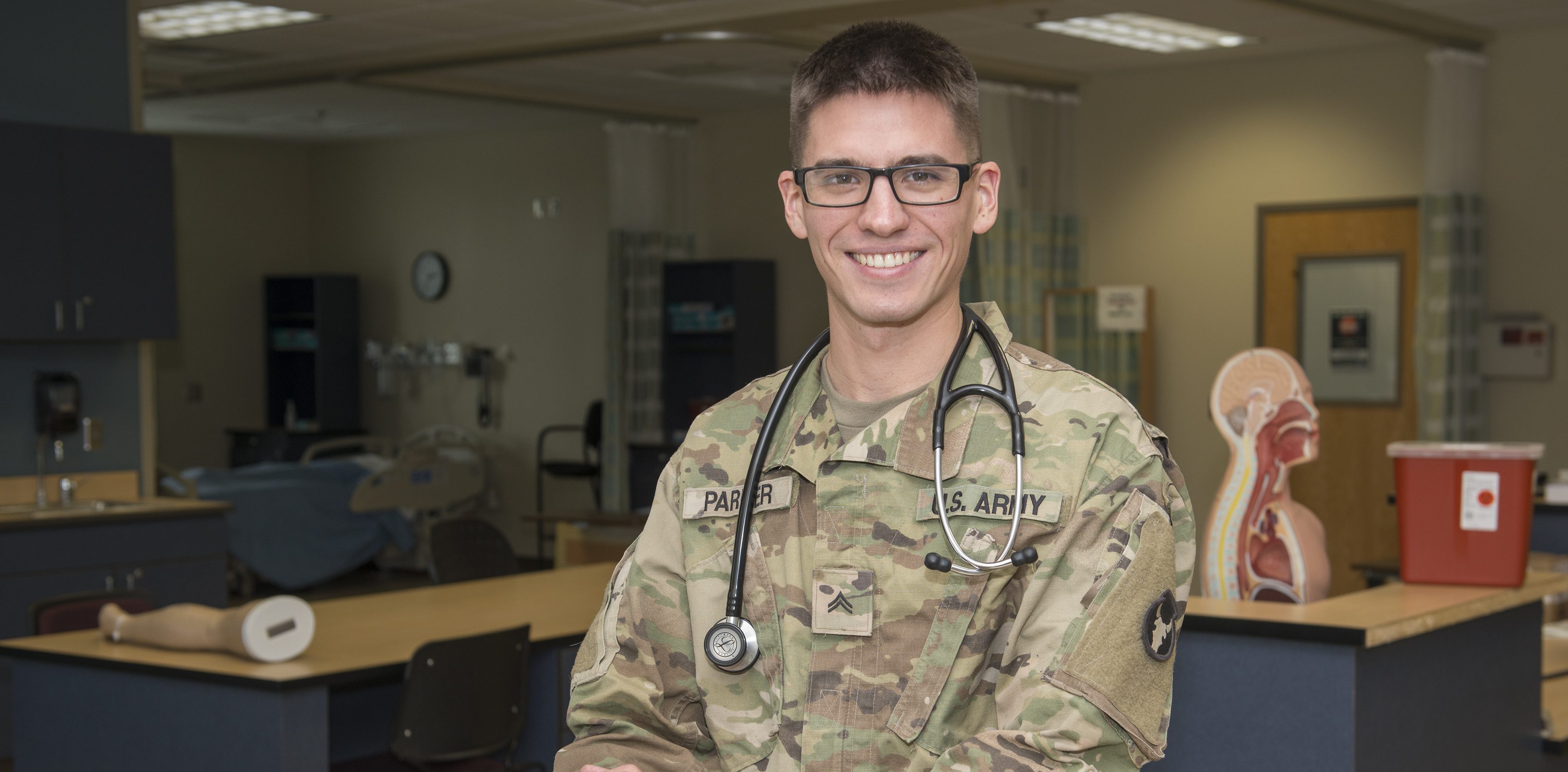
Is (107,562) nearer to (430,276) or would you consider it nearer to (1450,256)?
(1450,256)

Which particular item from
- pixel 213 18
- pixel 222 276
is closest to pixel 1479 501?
pixel 213 18

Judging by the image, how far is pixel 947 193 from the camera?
1.48 meters

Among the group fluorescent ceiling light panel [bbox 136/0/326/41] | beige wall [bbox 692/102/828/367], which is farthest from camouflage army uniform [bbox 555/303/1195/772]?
beige wall [bbox 692/102/828/367]

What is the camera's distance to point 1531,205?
7.16 m

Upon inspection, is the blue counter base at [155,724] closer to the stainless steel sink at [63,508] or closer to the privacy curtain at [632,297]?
the stainless steel sink at [63,508]

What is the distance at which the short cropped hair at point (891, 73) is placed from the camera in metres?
1.46

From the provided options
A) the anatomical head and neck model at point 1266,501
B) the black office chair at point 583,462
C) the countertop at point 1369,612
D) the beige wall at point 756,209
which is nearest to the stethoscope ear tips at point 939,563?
the countertop at point 1369,612

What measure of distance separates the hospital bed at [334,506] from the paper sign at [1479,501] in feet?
22.6

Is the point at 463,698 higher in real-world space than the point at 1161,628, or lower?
lower

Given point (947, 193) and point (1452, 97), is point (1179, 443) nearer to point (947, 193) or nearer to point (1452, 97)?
point (1452, 97)

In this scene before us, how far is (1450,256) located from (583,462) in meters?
5.72

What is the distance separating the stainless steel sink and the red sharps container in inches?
179

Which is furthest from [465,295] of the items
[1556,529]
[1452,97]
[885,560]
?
[885,560]

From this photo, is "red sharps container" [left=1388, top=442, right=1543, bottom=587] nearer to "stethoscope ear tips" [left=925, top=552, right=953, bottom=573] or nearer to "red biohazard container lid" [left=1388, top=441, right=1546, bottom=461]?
"red biohazard container lid" [left=1388, top=441, right=1546, bottom=461]
